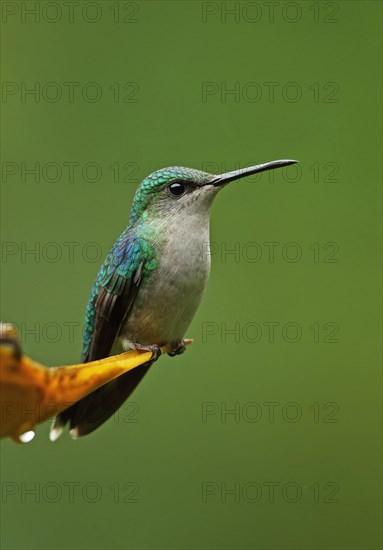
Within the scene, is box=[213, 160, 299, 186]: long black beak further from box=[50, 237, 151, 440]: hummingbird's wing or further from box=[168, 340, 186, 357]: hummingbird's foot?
box=[168, 340, 186, 357]: hummingbird's foot

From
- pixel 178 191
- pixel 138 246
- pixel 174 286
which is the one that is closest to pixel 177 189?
pixel 178 191

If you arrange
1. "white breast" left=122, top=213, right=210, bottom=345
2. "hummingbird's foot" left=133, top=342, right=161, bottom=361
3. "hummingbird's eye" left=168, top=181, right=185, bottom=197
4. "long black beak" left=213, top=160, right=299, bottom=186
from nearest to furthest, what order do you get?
"long black beak" left=213, top=160, right=299, bottom=186, "hummingbird's foot" left=133, top=342, right=161, bottom=361, "white breast" left=122, top=213, right=210, bottom=345, "hummingbird's eye" left=168, top=181, right=185, bottom=197

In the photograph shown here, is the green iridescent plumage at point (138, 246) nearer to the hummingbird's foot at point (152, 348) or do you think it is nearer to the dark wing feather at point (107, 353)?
the dark wing feather at point (107, 353)

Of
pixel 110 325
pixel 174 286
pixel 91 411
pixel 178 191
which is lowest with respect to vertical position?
pixel 91 411

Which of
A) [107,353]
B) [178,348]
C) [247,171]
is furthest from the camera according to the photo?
[178,348]

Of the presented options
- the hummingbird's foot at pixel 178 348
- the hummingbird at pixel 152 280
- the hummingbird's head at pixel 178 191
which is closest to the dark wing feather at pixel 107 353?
the hummingbird at pixel 152 280

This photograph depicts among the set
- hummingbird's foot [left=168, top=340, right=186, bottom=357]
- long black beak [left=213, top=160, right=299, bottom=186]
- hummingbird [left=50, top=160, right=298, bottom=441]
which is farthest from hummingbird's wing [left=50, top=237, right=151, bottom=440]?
long black beak [left=213, top=160, right=299, bottom=186]

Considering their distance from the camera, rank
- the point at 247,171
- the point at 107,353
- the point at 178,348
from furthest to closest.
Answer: the point at 178,348 → the point at 107,353 → the point at 247,171

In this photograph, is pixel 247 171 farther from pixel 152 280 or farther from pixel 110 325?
pixel 110 325
